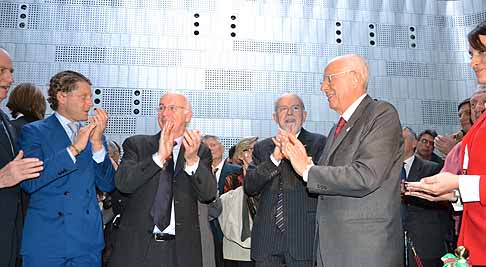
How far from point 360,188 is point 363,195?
8cm

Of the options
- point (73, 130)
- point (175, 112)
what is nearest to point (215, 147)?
point (175, 112)

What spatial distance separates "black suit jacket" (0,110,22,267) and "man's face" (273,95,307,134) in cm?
187

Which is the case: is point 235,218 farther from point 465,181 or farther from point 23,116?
point 465,181

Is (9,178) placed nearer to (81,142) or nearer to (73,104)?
(81,142)

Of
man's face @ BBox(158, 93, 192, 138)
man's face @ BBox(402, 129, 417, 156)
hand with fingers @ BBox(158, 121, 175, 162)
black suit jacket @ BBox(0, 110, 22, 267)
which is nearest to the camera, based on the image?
black suit jacket @ BBox(0, 110, 22, 267)

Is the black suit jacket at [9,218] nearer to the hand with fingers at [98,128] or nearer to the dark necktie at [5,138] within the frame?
the dark necktie at [5,138]

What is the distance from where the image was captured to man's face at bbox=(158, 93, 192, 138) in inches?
129

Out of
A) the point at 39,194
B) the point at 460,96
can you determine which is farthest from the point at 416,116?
the point at 39,194

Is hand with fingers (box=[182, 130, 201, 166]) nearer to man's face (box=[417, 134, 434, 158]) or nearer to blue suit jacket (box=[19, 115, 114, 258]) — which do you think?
blue suit jacket (box=[19, 115, 114, 258])

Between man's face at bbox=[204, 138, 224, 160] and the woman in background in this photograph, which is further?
man's face at bbox=[204, 138, 224, 160]

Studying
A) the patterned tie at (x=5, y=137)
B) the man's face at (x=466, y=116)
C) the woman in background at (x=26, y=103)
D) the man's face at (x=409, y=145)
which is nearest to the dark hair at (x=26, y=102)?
the woman in background at (x=26, y=103)

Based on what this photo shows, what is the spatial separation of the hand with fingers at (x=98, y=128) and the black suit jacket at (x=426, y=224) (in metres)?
2.87

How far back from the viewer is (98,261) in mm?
2918

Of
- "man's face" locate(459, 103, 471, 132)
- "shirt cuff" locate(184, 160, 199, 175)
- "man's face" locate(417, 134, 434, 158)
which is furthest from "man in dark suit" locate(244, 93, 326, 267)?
"man's face" locate(417, 134, 434, 158)
